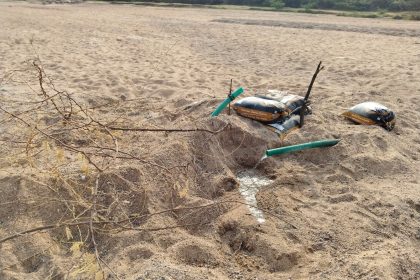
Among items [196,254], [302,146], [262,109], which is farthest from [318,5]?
[196,254]

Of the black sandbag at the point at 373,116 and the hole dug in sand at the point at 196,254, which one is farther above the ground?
the black sandbag at the point at 373,116

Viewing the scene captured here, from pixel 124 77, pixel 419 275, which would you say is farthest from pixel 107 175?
pixel 124 77

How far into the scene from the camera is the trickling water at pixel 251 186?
9.84 feet

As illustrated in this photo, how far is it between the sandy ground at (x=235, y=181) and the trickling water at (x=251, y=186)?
2.3 inches

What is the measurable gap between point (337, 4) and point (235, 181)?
56.8 feet

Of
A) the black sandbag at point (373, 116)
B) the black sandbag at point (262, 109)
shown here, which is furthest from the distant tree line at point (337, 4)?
the black sandbag at point (262, 109)

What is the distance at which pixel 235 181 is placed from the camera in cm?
336

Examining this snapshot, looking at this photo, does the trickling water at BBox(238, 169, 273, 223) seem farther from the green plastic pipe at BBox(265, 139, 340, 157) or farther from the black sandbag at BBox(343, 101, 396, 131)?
the black sandbag at BBox(343, 101, 396, 131)

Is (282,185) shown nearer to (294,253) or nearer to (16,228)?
(294,253)

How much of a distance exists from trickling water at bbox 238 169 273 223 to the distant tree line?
52.6 feet

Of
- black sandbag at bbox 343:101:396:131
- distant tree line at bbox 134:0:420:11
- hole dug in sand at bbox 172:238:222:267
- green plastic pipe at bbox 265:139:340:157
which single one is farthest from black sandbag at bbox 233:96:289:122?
distant tree line at bbox 134:0:420:11

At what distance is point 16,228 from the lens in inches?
102

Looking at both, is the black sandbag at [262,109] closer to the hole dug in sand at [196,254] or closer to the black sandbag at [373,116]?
the black sandbag at [373,116]

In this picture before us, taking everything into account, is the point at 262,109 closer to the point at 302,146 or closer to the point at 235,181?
the point at 302,146
